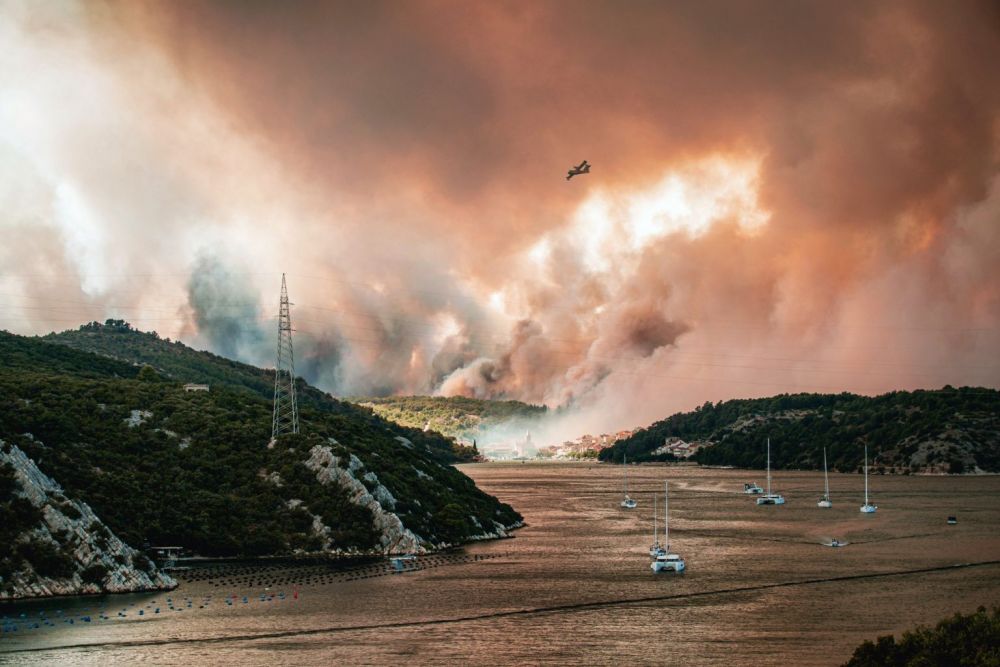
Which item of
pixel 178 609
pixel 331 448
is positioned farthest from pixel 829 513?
pixel 178 609

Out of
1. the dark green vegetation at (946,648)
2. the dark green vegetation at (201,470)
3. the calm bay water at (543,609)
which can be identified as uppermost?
the dark green vegetation at (201,470)

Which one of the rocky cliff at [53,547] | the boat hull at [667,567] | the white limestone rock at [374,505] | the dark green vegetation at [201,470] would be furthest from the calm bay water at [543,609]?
the dark green vegetation at [201,470]

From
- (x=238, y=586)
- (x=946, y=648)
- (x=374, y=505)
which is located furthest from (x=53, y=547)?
(x=946, y=648)

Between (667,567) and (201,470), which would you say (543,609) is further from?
(201,470)

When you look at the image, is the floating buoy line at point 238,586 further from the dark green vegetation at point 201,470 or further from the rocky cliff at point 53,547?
the dark green vegetation at point 201,470

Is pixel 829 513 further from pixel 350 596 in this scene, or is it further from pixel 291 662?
pixel 291 662

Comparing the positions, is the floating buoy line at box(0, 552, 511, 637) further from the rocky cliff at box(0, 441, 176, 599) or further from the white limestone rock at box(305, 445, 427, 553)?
the white limestone rock at box(305, 445, 427, 553)
